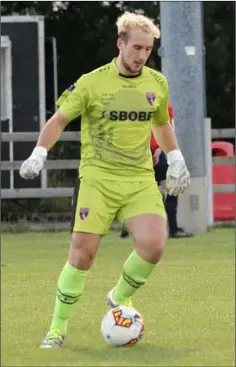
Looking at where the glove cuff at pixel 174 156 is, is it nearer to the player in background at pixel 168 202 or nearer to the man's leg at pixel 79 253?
the man's leg at pixel 79 253

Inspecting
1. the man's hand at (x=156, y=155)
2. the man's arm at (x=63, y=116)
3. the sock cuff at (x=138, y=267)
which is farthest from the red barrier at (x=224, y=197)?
the man's arm at (x=63, y=116)

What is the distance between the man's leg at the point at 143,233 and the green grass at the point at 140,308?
0.39 m

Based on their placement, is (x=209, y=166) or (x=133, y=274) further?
(x=209, y=166)

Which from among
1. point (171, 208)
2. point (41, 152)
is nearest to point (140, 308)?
point (41, 152)

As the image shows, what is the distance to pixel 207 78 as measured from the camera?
26.6 metres

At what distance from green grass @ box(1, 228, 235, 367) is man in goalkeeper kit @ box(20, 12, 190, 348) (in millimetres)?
321

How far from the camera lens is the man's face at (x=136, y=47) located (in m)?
7.70

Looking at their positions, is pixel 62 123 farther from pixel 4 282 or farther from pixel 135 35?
pixel 4 282

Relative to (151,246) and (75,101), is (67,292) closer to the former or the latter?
(151,246)

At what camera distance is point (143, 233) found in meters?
7.69

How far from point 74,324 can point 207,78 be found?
18.3 m

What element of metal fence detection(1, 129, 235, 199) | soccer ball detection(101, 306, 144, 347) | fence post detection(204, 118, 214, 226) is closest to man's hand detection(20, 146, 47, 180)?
soccer ball detection(101, 306, 144, 347)

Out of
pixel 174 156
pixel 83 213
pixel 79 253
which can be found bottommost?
pixel 79 253

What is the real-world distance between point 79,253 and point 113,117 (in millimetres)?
842
